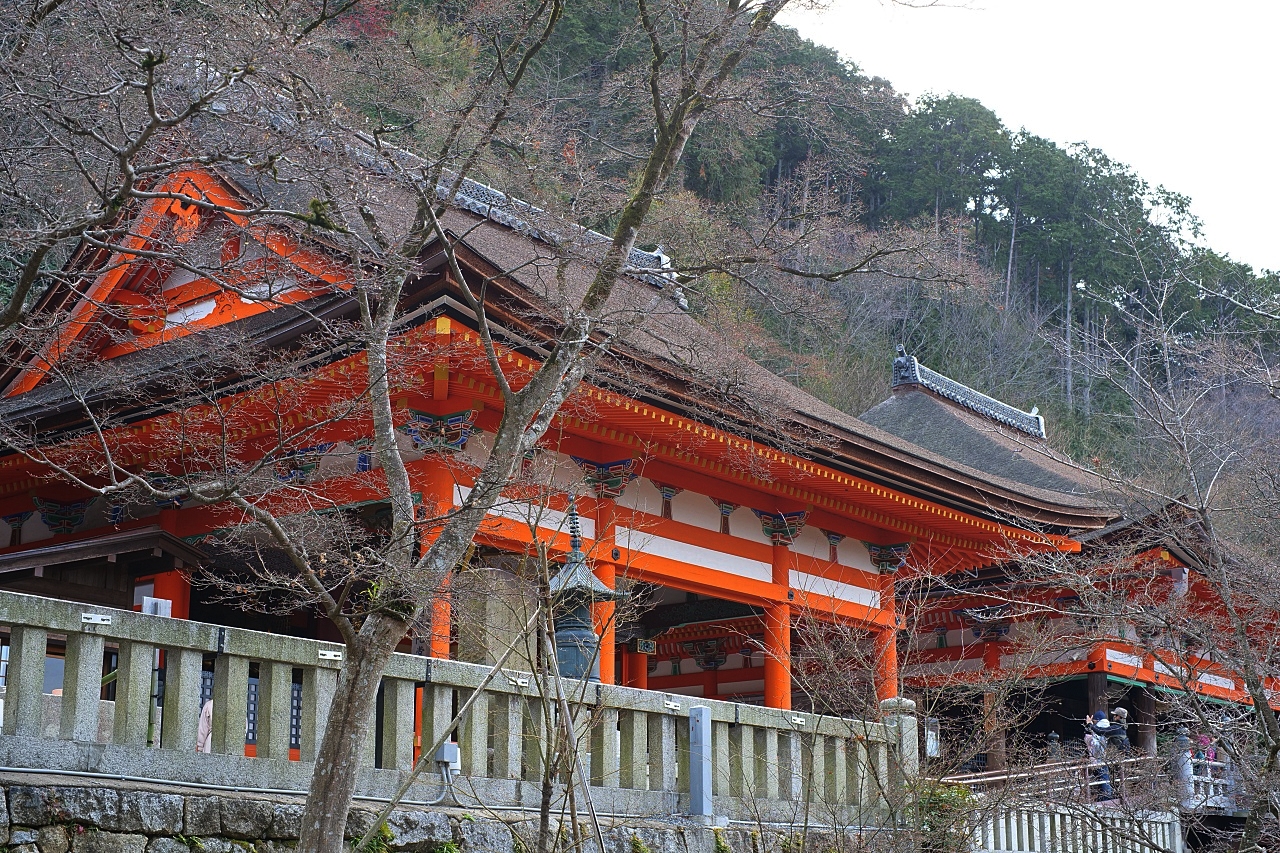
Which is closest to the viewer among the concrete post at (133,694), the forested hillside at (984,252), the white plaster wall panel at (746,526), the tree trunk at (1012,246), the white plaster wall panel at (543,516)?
the concrete post at (133,694)

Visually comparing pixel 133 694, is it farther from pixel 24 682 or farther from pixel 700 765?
pixel 700 765

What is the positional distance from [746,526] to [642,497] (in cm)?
160

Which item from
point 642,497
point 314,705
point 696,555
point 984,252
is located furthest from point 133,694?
point 984,252

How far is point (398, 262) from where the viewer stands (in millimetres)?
6355

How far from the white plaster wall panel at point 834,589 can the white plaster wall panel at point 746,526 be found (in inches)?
20.1

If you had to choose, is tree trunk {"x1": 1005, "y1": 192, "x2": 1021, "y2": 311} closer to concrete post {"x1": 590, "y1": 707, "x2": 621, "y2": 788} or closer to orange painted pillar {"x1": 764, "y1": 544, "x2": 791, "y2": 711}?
orange painted pillar {"x1": 764, "y1": 544, "x2": 791, "y2": 711}

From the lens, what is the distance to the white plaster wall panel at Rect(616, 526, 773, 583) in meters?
11.6

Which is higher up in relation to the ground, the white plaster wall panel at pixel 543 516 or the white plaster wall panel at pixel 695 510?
the white plaster wall panel at pixel 695 510

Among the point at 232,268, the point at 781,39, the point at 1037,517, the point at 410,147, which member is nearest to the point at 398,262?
the point at 232,268

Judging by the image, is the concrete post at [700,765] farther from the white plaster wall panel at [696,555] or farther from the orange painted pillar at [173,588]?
the orange painted pillar at [173,588]

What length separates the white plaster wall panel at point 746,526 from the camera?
12820 mm

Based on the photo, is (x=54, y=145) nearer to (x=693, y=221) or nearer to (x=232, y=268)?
(x=232, y=268)

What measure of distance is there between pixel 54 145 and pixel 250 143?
924 millimetres

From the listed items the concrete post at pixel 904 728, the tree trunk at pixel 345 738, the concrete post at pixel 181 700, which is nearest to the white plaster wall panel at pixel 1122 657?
the concrete post at pixel 904 728
